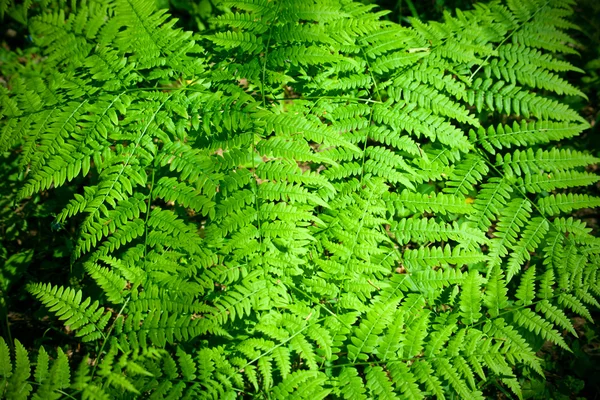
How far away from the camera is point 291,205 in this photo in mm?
2129

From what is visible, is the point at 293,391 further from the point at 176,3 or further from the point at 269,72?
the point at 176,3

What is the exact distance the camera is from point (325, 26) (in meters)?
2.37

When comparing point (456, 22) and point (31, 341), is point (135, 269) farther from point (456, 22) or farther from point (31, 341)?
point (456, 22)

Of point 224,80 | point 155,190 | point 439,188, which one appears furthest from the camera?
point 439,188

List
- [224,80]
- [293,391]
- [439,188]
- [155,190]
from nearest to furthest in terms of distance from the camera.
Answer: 1. [293,391]
2. [155,190]
3. [224,80]
4. [439,188]

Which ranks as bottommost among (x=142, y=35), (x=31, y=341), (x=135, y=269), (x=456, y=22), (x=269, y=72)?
(x=31, y=341)

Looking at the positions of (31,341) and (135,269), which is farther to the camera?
(31,341)

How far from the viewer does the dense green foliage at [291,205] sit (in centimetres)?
194

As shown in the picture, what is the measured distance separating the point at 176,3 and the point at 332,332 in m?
3.90

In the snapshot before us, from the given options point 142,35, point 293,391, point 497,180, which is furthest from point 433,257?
point 142,35

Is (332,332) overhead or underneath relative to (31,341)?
underneath

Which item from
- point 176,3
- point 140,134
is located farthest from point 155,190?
point 176,3

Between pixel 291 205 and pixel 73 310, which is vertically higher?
pixel 73 310

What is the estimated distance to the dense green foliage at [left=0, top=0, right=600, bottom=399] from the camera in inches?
76.3
